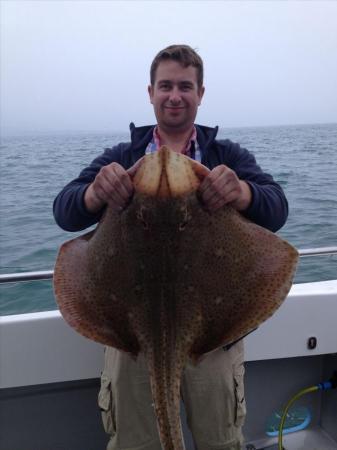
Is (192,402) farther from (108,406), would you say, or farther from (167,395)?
(167,395)

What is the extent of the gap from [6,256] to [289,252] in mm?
6029

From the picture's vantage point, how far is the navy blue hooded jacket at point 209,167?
6.92 feet

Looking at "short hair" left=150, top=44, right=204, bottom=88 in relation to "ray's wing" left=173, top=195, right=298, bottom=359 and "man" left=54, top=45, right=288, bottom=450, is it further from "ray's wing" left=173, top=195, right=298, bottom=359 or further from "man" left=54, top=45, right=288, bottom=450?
"ray's wing" left=173, top=195, right=298, bottom=359

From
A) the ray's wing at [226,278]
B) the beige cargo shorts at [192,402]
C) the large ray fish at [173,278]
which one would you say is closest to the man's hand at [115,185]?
the large ray fish at [173,278]

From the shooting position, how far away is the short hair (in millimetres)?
2346

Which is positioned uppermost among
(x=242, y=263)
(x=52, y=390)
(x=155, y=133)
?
(x=155, y=133)

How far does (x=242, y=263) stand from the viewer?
1793 millimetres

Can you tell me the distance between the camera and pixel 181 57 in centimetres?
234

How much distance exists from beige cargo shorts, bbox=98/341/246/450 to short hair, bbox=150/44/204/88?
1515 millimetres

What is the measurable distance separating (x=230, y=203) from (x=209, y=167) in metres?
0.64

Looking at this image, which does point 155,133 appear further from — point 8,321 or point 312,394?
point 312,394

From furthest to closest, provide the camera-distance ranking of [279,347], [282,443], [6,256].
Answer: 1. [6,256]
2. [282,443]
3. [279,347]

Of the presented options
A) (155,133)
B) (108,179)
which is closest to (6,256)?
(155,133)

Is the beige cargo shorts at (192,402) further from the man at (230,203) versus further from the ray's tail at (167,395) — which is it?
the ray's tail at (167,395)
